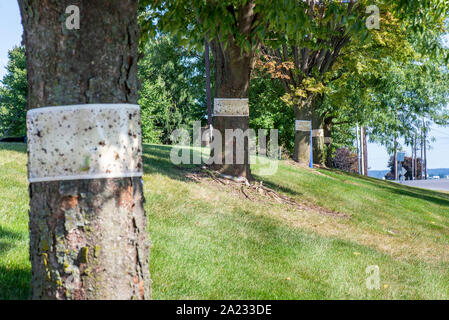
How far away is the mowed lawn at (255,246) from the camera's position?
4.62 m

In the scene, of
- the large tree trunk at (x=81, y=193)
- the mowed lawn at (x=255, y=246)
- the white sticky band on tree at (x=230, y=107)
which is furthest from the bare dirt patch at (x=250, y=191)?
the large tree trunk at (x=81, y=193)

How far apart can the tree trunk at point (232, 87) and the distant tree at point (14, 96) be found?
110 ft

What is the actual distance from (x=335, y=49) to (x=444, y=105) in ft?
27.6

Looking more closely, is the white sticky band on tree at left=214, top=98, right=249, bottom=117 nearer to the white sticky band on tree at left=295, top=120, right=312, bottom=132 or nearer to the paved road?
the white sticky band on tree at left=295, top=120, right=312, bottom=132

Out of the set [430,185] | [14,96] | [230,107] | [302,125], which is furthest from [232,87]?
[430,185]

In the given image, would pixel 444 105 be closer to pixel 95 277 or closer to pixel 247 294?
pixel 247 294

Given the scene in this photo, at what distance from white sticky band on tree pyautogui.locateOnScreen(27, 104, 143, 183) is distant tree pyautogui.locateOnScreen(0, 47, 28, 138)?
40507 millimetres

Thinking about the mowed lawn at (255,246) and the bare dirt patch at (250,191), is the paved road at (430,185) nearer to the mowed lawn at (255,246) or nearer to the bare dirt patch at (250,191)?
the mowed lawn at (255,246)

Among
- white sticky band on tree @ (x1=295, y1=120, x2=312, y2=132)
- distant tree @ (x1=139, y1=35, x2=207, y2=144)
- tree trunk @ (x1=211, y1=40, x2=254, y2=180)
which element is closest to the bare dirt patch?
tree trunk @ (x1=211, y1=40, x2=254, y2=180)

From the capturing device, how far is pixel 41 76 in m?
2.82

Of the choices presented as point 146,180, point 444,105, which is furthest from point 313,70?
point 146,180

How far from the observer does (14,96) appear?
42750mm

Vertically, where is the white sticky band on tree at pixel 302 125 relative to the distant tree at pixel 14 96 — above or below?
below

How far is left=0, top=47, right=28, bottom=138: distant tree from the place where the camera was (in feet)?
139
